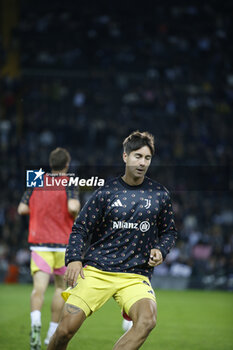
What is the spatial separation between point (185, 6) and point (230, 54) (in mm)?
2942

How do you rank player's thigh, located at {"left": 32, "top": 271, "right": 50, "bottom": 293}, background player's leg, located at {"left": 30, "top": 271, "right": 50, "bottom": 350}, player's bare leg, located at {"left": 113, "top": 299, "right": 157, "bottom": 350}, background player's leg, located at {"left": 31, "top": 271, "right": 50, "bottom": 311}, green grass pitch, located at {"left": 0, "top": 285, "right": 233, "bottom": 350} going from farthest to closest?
green grass pitch, located at {"left": 0, "top": 285, "right": 233, "bottom": 350} → player's thigh, located at {"left": 32, "top": 271, "right": 50, "bottom": 293} → background player's leg, located at {"left": 31, "top": 271, "right": 50, "bottom": 311} → background player's leg, located at {"left": 30, "top": 271, "right": 50, "bottom": 350} → player's bare leg, located at {"left": 113, "top": 299, "right": 157, "bottom": 350}

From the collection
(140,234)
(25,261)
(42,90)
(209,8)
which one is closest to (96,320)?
(140,234)

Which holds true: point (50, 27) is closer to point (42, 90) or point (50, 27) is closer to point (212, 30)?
point (42, 90)

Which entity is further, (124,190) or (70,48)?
(70,48)

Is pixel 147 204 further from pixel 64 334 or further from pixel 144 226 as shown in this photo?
pixel 64 334

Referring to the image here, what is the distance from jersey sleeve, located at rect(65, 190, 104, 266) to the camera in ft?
16.8

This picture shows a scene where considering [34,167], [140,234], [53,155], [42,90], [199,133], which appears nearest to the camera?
[140,234]

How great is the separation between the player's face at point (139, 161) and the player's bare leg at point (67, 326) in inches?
45.9

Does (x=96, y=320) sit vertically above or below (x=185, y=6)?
below

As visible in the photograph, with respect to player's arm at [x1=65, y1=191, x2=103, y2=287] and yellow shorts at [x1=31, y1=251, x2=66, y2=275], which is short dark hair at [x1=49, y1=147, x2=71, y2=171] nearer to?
yellow shorts at [x1=31, y1=251, x2=66, y2=275]

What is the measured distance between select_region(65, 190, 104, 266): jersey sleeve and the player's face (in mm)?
322

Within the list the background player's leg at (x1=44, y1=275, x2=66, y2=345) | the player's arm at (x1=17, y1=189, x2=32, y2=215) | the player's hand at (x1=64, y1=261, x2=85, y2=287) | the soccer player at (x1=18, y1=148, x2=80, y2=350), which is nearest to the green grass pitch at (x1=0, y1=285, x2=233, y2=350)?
the background player's leg at (x1=44, y1=275, x2=66, y2=345)

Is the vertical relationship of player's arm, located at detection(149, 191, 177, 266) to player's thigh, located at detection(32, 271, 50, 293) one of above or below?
above

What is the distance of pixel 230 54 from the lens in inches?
1021
